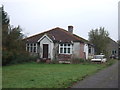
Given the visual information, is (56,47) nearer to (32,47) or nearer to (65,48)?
(65,48)

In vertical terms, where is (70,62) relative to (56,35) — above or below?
below

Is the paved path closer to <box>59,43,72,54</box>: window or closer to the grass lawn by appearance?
the grass lawn

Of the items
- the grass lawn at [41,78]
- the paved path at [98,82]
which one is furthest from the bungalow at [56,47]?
the paved path at [98,82]

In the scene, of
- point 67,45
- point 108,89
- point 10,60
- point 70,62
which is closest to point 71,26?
point 67,45

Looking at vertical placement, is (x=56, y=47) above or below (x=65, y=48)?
above

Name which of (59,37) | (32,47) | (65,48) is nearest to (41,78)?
(65,48)

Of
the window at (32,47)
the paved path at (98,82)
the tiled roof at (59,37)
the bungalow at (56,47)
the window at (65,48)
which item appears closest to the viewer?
the paved path at (98,82)

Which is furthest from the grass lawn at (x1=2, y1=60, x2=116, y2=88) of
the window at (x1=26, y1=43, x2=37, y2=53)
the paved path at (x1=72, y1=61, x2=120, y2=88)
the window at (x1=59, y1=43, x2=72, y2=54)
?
the window at (x1=26, y1=43, x2=37, y2=53)

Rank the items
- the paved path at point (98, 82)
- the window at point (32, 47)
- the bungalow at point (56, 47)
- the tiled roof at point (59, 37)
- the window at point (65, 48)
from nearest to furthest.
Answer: the paved path at point (98, 82)
the bungalow at point (56, 47)
the window at point (65, 48)
the tiled roof at point (59, 37)
the window at point (32, 47)

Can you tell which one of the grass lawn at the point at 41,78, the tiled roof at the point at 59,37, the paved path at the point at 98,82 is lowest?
the paved path at the point at 98,82

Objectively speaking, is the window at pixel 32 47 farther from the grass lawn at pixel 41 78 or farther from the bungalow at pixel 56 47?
the grass lawn at pixel 41 78

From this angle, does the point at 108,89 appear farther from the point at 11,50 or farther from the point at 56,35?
the point at 56,35

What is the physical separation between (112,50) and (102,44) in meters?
30.1

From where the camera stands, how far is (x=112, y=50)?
89.2 m
